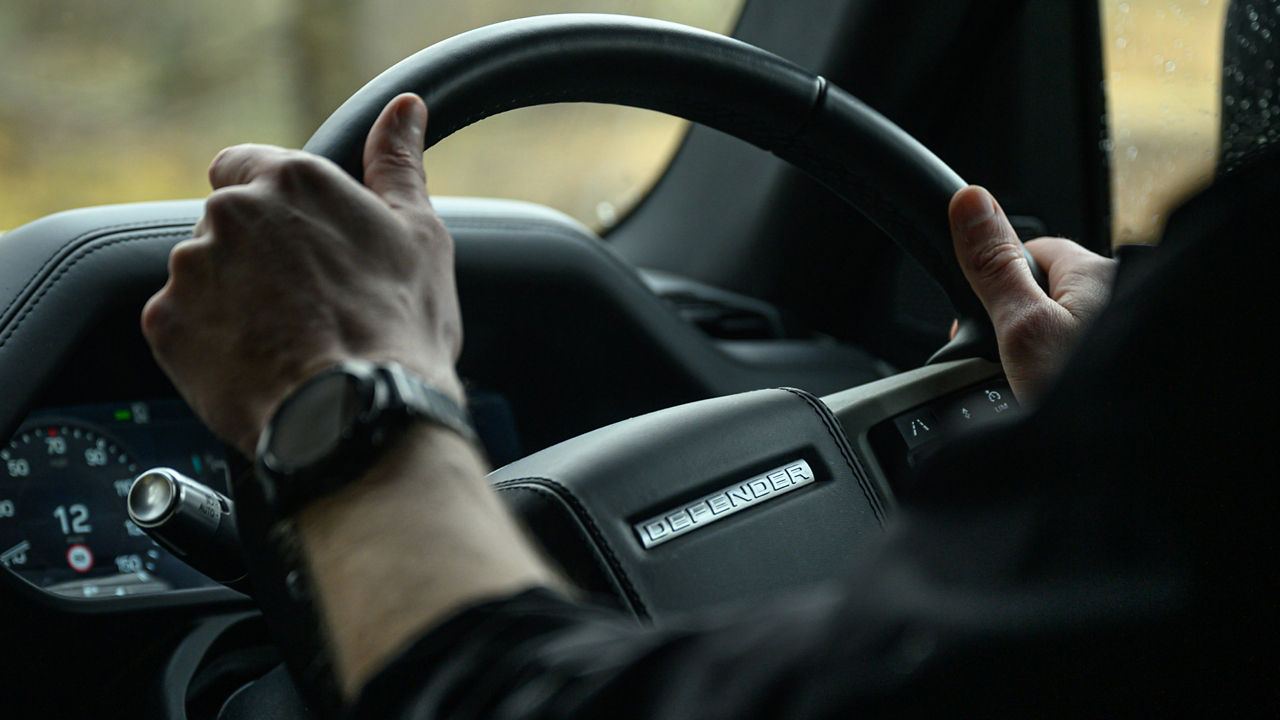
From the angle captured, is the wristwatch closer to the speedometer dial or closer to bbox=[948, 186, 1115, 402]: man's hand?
bbox=[948, 186, 1115, 402]: man's hand

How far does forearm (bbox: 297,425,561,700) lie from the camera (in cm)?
44

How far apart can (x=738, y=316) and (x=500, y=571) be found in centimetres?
156

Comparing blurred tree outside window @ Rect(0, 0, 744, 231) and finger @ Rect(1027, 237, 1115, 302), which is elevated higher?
blurred tree outside window @ Rect(0, 0, 744, 231)

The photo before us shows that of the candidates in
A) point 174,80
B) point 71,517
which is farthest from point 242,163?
point 174,80

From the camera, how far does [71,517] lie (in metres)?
1.27

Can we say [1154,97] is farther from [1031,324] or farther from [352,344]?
[352,344]

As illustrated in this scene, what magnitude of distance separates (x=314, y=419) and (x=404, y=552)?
8cm

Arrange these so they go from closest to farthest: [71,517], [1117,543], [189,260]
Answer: [1117,543] → [189,260] → [71,517]

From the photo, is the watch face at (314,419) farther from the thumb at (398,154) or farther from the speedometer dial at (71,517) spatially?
the speedometer dial at (71,517)

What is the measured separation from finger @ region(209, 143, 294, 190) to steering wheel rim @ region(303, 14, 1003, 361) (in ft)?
0.17

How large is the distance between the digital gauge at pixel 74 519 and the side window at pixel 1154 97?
4.24ft

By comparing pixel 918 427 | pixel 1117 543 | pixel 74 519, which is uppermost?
pixel 1117 543

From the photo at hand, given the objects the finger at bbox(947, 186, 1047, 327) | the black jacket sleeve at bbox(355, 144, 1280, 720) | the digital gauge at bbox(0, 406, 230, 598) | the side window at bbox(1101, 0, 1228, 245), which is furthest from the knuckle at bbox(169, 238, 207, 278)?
the side window at bbox(1101, 0, 1228, 245)

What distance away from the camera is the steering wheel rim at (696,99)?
0.73 metres
